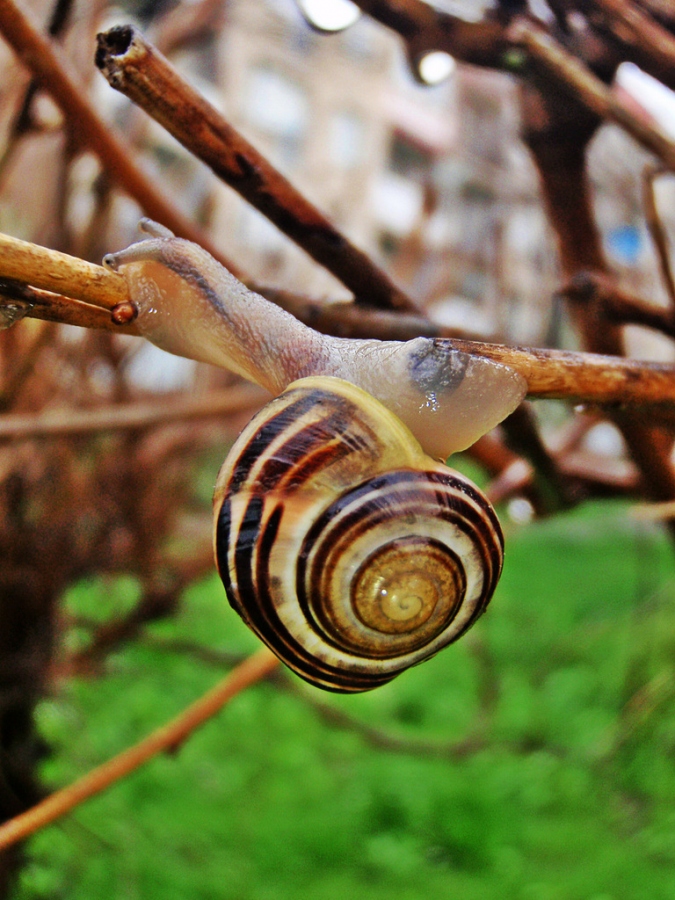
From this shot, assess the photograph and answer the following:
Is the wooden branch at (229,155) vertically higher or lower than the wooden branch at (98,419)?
higher

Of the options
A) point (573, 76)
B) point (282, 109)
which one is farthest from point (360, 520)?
point (282, 109)

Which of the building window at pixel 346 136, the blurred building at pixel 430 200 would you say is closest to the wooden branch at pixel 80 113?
the blurred building at pixel 430 200

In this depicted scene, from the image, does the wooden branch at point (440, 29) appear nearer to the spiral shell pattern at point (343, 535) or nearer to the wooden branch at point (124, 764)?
the spiral shell pattern at point (343, 535)

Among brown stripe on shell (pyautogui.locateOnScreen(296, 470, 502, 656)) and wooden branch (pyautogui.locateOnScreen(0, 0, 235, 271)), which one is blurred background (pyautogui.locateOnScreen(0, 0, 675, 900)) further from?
brown stripe on shell (pyautogui.locateOnScreen(296, 470, 502, 656))

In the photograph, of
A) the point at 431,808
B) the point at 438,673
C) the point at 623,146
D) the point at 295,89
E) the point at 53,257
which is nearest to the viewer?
the point at 53,257

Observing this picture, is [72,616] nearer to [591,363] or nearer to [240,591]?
[240,591]

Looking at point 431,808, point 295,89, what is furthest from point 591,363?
point 295,89
